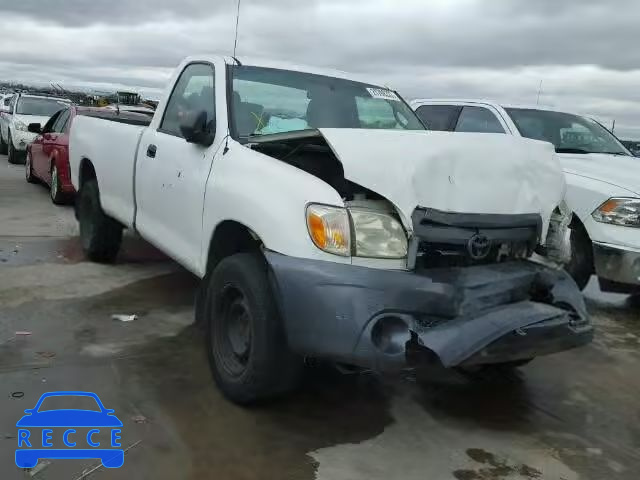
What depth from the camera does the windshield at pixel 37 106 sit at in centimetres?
1536

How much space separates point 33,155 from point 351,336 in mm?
10197

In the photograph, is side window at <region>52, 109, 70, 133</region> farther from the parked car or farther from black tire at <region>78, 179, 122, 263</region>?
black tire at <region>78, 179, 122, 263</region>

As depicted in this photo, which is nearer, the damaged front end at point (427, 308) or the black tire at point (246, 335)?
the damaged front end at point (427, 308)

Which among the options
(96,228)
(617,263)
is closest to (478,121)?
(617,263)

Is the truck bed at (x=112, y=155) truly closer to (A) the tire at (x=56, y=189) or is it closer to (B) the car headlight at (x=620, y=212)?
(A) the tire at (x=56, y=189)

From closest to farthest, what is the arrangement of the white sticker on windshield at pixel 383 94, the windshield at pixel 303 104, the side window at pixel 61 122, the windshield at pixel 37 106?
1. the windshield at pixel 303 104
2. the white sticker on windshield at pixel 383 94
3. the side window at pixel 61 122
4. the windshield at pixel 37 106

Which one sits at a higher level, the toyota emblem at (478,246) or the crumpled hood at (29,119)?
the crumpled hood at (29,119)

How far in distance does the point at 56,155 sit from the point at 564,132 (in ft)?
23.2

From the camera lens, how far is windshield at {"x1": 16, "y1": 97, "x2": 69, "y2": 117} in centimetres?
1536

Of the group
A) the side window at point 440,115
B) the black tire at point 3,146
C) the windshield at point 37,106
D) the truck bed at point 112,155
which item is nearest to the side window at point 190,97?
the truck bed at point 112,155

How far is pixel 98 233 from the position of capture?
645 cm

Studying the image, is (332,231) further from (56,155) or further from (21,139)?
(21,139)

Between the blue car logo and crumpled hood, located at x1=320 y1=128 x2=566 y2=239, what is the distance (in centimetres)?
175

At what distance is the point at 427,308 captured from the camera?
10.3 ft
